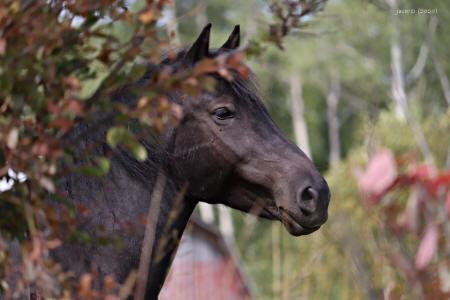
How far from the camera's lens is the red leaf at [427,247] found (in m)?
2.57

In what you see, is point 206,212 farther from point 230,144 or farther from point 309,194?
point 309,194

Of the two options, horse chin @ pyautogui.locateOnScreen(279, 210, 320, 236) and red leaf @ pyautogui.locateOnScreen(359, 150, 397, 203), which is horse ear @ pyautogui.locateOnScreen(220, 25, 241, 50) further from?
red leaf @ pyautogui.locateOnScreen(359, 150, 397, 203)

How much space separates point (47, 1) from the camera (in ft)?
10.3

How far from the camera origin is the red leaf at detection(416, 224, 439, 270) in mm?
2572

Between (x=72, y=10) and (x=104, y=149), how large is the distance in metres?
1.38

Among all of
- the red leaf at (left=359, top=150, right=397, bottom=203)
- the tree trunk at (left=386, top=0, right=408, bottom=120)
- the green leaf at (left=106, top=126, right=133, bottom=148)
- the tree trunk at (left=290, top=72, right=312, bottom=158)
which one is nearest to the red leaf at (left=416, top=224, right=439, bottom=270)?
the red leaf at (left=359, top=150, right=397, bottom=203)

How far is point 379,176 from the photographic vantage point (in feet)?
8.85

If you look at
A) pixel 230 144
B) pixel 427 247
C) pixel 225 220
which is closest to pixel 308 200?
pixel 230 144

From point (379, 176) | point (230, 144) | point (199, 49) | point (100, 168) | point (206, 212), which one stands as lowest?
point (206, 212)

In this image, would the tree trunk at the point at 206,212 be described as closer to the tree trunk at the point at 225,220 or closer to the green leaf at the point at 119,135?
the tree trunk at the point at 225,220

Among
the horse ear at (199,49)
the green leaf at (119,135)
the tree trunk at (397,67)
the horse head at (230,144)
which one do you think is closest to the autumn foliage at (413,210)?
the green leaf at (119,135)

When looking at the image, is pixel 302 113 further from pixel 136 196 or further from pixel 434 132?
pixel 136 196

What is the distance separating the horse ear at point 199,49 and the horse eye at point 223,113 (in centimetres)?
26

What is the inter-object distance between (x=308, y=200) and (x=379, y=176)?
1.62 m
